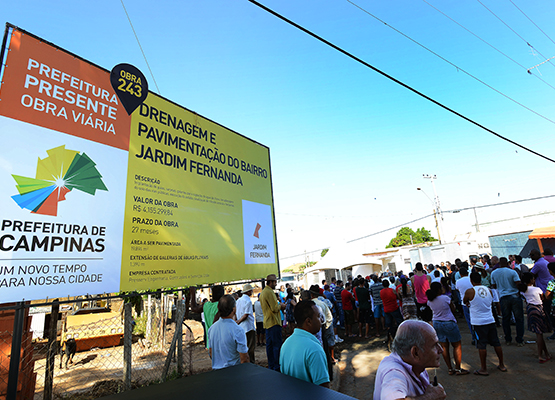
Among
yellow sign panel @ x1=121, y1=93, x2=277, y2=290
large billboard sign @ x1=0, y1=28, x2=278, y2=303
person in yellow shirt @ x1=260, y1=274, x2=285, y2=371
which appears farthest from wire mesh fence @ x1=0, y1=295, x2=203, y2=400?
person in yellow shirt @ x1=260, y1=274, x2=285, y2=371

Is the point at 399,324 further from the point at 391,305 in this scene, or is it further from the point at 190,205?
the point at 190,205

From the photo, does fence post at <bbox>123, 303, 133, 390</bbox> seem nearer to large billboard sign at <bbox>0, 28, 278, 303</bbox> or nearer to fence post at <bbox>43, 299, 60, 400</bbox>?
large billboard sign at <bbox>0, 28, 278, 303</bbox>

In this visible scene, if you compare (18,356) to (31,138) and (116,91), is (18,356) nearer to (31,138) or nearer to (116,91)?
(31,138)

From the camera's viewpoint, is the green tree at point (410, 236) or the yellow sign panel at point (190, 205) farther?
the green tree at point (410, 236)

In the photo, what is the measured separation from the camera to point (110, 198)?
3684mm

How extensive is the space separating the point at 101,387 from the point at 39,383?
306 centimetres

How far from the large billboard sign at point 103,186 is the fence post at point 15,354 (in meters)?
0.18

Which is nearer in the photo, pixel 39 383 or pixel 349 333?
pixel 39 383

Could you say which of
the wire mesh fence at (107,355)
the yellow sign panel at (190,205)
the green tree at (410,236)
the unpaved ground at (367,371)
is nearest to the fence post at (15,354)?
the wire mesh fence at (107,355)

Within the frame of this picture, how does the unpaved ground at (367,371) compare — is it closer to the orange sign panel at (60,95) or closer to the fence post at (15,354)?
the fence post at (15,354)

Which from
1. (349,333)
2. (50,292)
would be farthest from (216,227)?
(349,333)

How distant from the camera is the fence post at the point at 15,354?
2.66 meters

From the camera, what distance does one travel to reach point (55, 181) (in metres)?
3.24

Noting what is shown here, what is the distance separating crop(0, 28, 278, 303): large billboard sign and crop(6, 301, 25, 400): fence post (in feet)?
0.57
